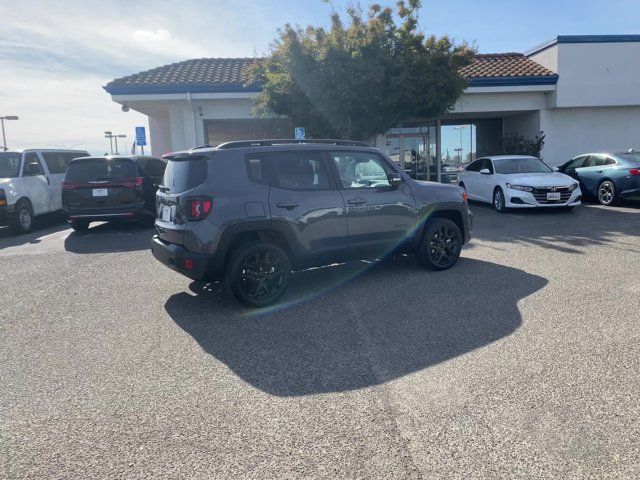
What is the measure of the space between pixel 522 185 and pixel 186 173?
9091 millimetres

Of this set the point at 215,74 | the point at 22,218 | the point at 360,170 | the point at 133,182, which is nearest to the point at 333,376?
the point at 360,170

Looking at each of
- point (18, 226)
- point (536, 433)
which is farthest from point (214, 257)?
point (18, 226)

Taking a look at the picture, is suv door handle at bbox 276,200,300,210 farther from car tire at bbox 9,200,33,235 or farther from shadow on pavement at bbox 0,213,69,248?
car tire at bbox 9,200,33,235

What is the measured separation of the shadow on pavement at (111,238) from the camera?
9.81 m

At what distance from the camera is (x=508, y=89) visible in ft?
61.4

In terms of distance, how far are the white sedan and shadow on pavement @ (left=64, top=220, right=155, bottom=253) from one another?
27.4 feet

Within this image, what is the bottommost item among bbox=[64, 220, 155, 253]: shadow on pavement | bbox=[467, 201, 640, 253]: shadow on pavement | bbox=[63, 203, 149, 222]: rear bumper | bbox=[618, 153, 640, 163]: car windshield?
bbox=[467, 201, 640, 253]: shadow on pavement

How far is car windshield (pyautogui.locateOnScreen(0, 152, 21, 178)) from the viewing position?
40.0 ft

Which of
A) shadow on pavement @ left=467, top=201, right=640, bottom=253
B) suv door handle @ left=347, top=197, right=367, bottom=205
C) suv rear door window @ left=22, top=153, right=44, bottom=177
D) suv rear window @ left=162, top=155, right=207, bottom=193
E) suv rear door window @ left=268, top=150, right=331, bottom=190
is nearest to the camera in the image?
suv rear window @ left=162, top=155, right=207, bottom=193

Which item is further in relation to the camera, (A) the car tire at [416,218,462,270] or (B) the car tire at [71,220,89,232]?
(B) the car tire at [71,220,89,232]

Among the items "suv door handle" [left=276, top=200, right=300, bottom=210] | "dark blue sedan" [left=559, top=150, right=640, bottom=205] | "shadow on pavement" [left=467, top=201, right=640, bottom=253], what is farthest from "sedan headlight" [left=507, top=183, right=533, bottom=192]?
"suv door handle" [left=276, top=200, right=300, bottom=210]

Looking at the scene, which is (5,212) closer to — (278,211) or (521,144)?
(278,211)

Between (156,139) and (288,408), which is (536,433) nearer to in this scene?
(288,408)

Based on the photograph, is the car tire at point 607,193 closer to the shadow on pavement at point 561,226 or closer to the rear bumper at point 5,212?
the shadow on pavement at point 561,226
